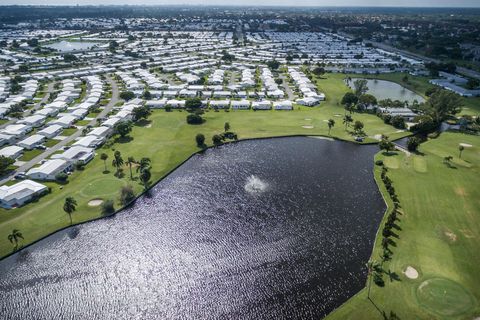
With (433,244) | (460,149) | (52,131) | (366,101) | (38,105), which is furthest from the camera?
(38,105)

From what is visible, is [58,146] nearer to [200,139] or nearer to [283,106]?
[200,139]

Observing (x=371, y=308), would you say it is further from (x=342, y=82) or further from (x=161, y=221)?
(x=342, y=82)

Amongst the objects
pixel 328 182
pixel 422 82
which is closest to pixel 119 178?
pixel 328 182

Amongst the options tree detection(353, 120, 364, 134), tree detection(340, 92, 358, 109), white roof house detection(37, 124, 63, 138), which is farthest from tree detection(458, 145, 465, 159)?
white roof house detection(37, 124, 63, 138)

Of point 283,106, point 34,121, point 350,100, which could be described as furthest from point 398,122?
point 34,121

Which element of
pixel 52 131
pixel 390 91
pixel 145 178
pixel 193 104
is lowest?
pixel 145 178

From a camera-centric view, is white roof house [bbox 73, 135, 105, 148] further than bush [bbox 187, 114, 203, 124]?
No

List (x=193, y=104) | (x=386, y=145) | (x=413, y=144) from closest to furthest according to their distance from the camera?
1. (x=386, y=145)
2. (x=413, y=144)
3. (x=193, y=104)

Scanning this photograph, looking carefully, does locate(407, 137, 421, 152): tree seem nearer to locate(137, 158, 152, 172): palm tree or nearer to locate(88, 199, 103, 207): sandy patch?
locate(137, 158, 152, 172): palm tree
